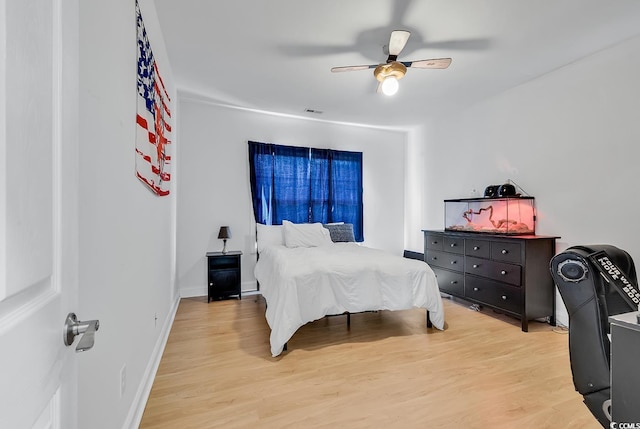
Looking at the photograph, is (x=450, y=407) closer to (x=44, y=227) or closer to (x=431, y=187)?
(x=44, y=227)

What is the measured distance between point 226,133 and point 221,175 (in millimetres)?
632

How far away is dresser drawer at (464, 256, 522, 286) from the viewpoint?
10.1 ft

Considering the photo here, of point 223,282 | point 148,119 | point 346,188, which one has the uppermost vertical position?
point 148,119

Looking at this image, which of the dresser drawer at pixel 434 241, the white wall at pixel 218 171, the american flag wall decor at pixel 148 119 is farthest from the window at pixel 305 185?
the american flag wall decor at pixel 148 119

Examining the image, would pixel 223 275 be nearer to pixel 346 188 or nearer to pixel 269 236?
pixel 269 236

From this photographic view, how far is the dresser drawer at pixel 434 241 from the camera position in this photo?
4.10 metres

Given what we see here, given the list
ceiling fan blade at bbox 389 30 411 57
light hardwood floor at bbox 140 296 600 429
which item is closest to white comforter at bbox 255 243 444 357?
light hardwood floor at bbox 140 296 600 429

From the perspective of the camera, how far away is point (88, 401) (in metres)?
1.08

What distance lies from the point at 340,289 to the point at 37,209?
248cm

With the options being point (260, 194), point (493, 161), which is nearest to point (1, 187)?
point (260, 194)

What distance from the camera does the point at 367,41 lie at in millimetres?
2662

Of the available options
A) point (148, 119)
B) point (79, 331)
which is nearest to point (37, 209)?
point (79, 331)

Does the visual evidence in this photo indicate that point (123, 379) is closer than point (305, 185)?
Yes

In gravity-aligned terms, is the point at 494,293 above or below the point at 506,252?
below
